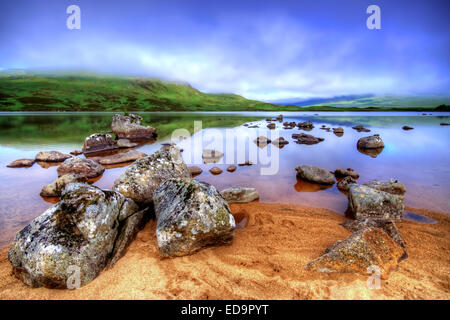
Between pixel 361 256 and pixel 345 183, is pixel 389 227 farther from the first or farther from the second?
pixel 345 183

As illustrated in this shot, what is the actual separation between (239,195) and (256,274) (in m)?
4.98

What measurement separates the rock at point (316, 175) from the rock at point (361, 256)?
23.3 feet

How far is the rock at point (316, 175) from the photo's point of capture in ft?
40.8

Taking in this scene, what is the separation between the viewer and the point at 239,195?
32.4 feet

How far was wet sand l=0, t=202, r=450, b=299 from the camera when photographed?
4395mm

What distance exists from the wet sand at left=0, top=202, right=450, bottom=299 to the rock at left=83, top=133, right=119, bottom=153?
18542mm

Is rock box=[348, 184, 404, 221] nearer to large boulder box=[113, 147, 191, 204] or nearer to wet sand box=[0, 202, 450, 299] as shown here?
wet sand box=[0, 202, 450, 299]

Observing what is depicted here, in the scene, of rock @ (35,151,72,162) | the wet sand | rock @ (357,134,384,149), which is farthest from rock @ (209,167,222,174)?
rock @ (357,134,384,149)

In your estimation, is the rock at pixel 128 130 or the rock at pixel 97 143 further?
the rock at pixel 128 130

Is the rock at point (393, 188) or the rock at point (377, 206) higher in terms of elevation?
the rock at point (393, 188)

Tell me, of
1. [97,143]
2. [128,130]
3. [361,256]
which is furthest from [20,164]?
[361,256]

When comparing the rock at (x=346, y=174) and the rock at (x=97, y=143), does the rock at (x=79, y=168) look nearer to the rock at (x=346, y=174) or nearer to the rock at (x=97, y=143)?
the rock at (x=97, y=143)

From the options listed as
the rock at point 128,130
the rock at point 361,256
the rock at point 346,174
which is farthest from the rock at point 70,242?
the rock at point 128,130
